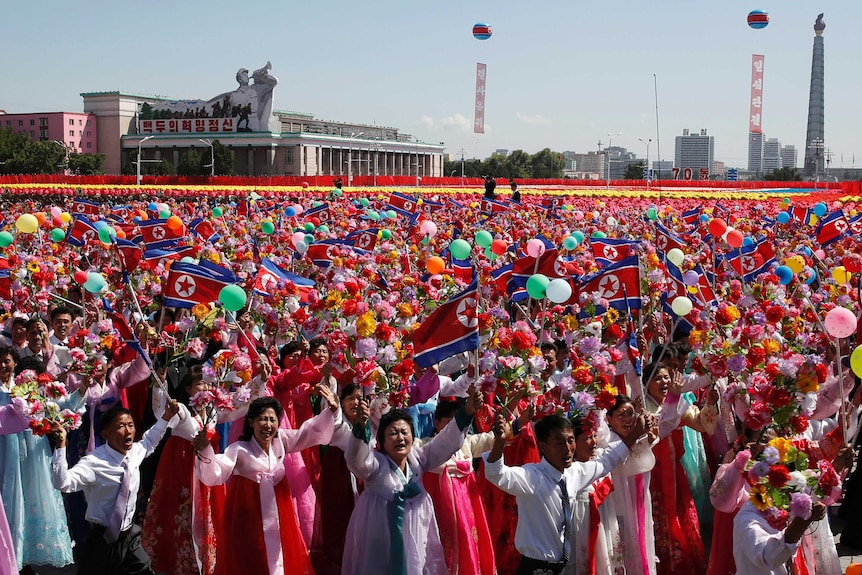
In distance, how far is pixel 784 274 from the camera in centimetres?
971

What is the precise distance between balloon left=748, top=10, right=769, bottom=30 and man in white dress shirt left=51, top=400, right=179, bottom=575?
30677mm

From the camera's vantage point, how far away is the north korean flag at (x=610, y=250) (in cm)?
1119

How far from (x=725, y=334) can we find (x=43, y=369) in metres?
4.28

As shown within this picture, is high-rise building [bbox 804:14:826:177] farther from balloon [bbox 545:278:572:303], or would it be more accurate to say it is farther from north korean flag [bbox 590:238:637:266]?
balloon [bbox 545:278:572:303]

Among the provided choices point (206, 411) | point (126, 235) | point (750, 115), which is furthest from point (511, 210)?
point (750, 115)

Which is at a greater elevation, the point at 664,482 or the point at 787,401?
the point at 787,401

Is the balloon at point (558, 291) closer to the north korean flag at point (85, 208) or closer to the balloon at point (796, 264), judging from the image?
the balloon at point (796, 264)

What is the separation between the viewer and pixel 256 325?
8.13 m

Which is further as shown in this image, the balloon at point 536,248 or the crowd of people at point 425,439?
the balloon at point 536,248

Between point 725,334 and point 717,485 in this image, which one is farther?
point 725,334

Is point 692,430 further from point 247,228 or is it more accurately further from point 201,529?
point 247,228

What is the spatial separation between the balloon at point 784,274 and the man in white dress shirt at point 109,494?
678 centimetres

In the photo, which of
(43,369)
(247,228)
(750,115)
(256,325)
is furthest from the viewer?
(750,115)

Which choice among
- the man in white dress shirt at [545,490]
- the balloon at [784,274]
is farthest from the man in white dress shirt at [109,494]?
→ the balloon at [784,274]
